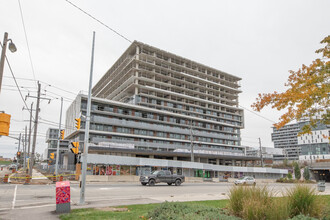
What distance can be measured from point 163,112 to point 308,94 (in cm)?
6035

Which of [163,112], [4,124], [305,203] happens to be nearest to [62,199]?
[4,124]

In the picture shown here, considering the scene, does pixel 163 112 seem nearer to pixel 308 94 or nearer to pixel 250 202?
pixel 308 94

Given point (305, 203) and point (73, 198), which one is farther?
point (73, 198)

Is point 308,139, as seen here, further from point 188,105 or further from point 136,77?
point 136,77

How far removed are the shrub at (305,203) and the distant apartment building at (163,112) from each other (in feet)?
125

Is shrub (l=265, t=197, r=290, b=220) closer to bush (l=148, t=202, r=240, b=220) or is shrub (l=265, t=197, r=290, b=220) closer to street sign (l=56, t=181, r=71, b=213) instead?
bush (l=148, t=202, r=240, b=220)

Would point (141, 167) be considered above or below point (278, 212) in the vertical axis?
below

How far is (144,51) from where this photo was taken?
73.9m

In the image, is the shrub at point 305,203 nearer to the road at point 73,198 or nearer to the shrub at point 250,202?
the shrub at point 250,202


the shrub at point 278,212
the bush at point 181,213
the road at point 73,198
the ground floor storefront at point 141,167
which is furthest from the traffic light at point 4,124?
the ground floor storefront at point 141,167

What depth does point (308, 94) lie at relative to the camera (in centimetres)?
1123

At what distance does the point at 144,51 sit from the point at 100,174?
146 ft

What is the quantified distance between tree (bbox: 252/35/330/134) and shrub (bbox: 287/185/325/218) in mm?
4856

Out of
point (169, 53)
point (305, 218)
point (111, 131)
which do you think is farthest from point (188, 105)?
point (305, 218)
